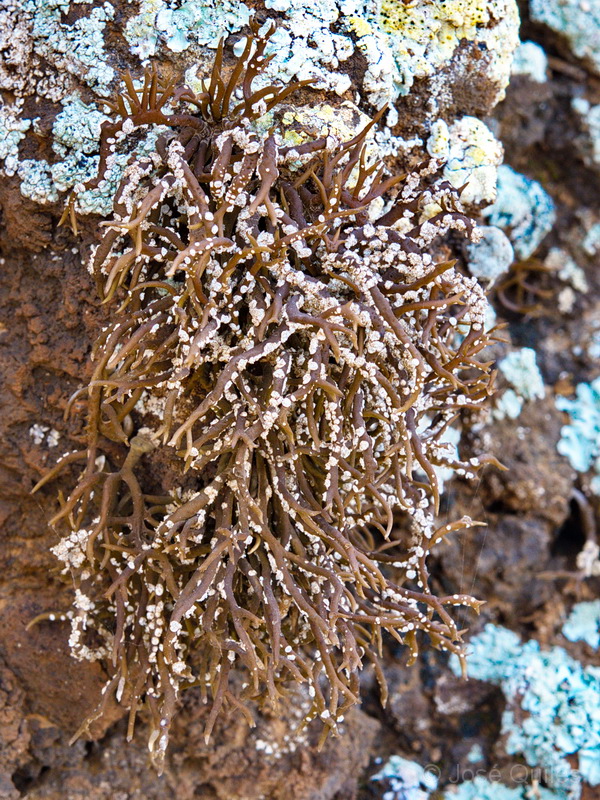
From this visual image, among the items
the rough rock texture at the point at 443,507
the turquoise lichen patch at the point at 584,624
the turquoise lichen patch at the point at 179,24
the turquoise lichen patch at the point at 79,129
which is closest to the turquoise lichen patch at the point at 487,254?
the rough rock texture at the point at 443,507

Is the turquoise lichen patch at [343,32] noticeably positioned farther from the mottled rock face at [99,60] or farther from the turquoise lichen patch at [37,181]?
the turquoise lichen patch at [37,181]

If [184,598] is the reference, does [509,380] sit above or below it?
above

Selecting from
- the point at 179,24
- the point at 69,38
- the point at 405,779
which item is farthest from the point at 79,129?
the point at 405,779

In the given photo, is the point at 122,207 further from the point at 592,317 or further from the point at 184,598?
the point at 592,317

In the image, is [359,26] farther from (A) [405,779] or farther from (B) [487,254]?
(A) [405,779]

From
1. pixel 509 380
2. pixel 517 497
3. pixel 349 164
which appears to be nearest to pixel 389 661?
pixel 517 497

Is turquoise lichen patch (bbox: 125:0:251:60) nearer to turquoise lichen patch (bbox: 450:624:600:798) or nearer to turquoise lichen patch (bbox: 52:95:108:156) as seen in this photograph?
turquoise lichen patch (bbox: 52:95:108:156)
